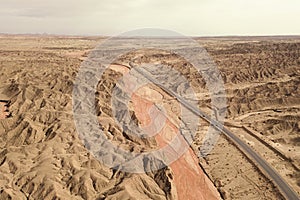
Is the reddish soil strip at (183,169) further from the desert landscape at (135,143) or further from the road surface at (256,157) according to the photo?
the road surface at (256,157)

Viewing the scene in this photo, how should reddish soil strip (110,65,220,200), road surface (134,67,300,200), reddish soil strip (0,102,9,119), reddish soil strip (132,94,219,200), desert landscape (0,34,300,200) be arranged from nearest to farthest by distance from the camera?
desert landscape (0,34,300,200)
reddish soil strip (132,94,219,200)
reddish soil strip (110,65,220,200)
road surface (134,67,300,200)
reddish soil strip (0,102,9,119)

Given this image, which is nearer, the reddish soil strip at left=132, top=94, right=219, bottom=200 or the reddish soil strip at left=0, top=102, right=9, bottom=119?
the reddish soil strip at left=132, top=94, right=219, bottom=200

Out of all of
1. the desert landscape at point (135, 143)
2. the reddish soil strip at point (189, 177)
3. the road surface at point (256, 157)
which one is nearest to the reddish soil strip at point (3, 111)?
the desert landscape at point (135, 143)

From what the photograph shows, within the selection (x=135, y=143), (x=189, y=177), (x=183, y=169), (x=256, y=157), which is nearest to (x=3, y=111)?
(x=135, y=143)

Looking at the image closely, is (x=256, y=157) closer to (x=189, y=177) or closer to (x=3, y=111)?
(x=189, y=177)

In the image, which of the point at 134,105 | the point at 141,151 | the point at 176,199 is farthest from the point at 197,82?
the point at 176,199

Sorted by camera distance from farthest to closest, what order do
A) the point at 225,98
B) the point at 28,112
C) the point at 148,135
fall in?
1. the point at 225,98
2. the point at 28,112
3. the point at 148,135

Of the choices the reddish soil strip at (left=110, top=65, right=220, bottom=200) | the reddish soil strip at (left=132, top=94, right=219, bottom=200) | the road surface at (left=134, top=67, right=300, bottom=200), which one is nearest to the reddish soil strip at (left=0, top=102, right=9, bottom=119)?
the reddish soil strip at (left=110, top=65, right=220, bottom=200)

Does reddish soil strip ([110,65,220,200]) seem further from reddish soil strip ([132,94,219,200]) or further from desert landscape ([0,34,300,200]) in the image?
desert landscape ([0,34,300,200])

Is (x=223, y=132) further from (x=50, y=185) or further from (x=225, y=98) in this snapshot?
(x=50, y=185)
